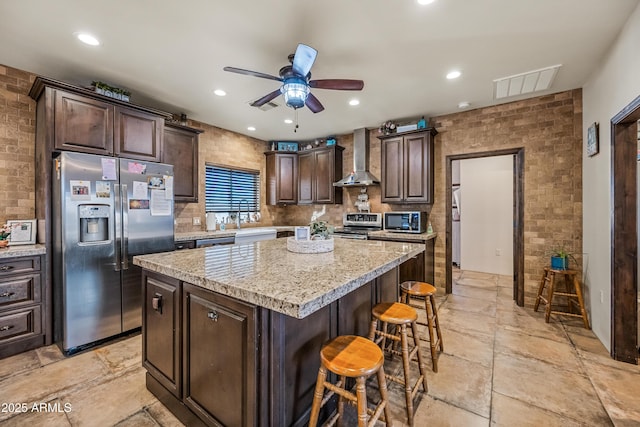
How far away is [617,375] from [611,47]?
2.73 meters

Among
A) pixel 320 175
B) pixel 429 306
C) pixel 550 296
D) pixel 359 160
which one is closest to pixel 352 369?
pixel 429 306

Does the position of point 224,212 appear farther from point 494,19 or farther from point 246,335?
point 494,19

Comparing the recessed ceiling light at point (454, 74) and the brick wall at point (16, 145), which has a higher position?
the recessed ceiling light at point (454, 74)

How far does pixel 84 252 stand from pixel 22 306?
680mm

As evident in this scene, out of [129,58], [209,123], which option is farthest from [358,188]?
[129,58]

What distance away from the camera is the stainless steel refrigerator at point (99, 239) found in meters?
2.42

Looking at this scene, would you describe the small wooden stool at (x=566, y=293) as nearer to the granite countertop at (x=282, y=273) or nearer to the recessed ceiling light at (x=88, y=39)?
the granite countertop at (x=282, y=273)

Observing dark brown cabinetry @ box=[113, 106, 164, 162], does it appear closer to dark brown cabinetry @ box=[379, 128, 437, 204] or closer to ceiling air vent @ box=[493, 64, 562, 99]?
dark brown cabinetry @ box=[379, 128, 437, 204]

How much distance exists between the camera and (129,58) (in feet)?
8.29

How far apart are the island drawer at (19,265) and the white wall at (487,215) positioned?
635cm

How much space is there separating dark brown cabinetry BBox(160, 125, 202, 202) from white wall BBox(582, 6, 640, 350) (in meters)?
4.53

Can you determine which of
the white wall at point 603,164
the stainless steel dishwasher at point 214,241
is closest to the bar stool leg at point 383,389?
the white wall at point 603,164

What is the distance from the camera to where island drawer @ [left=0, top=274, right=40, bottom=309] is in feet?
7.60

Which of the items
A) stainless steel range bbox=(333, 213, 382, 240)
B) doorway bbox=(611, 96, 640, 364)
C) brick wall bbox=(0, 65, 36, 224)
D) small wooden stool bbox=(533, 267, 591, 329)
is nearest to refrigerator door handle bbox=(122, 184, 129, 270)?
brick wall bbox=(0, 65, 36, 224)
